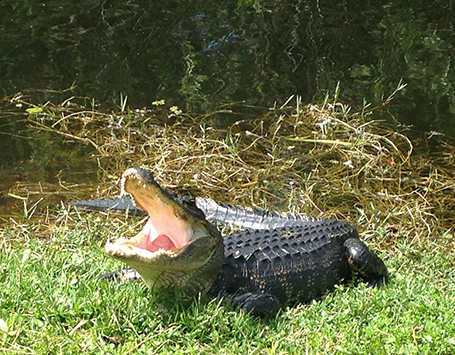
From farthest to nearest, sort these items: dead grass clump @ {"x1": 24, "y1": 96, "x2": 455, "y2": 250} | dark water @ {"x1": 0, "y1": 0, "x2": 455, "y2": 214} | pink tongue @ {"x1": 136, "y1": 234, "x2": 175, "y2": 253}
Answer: dark water @ {"x1": 0, "y1": 0, "x2": 455, "y2": 214} < dead grass clump @ {"x1": 24, "y1": 96, "x2": 455, "y2": 250} < pink tongue @ {"x1": 136, "y1": 234, "x2": 175, "y2": 253}

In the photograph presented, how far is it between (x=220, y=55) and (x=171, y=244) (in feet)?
20.8

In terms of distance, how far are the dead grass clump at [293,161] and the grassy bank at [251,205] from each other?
0.05 ft

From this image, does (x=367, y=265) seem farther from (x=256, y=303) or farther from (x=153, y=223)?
(x=153, y=223)

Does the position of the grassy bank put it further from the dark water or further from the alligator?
the dark water

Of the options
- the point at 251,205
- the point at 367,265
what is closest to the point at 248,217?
the point at 251,205

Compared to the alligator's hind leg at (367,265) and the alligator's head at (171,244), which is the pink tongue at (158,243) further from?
the alligator's hind leg at (367,265)

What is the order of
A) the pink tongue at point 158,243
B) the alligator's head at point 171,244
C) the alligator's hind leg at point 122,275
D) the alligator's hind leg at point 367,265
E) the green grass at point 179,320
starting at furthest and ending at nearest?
the alligator's hind leg at point 367,265, the alligator's hind leg at point 122,275, the pink tongue at point 158,243, the alligator's head at point 171,244, the green grass at point 179,320

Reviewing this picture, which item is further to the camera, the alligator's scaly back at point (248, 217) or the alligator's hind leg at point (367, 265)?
the alligator's scaly back at point (248, 217)

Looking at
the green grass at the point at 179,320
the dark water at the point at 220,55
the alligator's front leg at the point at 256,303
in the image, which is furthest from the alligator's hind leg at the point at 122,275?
the dark water at the point at 220,55

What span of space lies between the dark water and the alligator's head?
9.61 ft

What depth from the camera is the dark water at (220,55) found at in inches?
314

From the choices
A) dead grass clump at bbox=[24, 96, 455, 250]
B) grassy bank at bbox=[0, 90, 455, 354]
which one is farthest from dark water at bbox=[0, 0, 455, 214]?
grassy bank at bbox=[0, 90, 455, 354]

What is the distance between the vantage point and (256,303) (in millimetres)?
3674

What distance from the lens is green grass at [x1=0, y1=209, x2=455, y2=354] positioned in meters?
3.17
